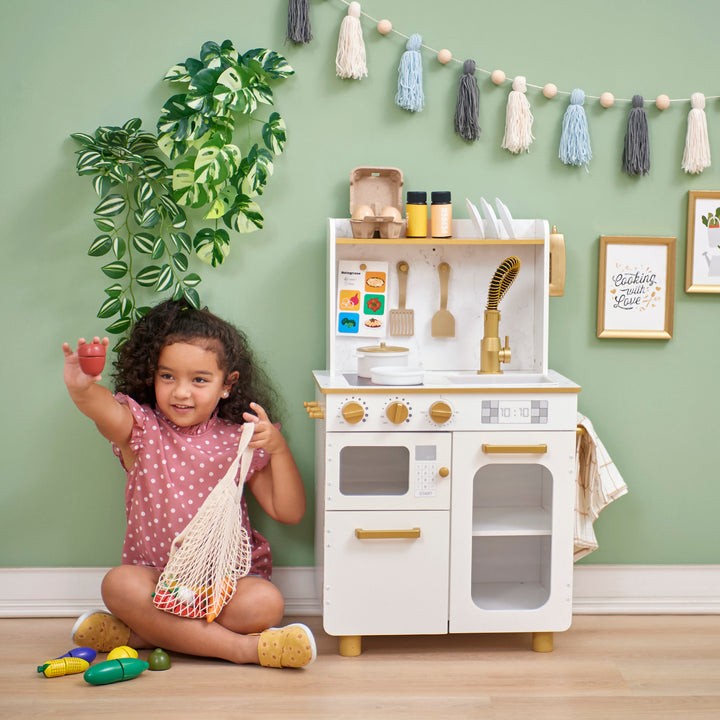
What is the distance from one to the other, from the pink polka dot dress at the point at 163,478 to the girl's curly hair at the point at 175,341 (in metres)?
0.08

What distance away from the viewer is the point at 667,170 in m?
2.45

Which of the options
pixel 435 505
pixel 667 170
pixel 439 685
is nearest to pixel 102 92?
pixel 435 505

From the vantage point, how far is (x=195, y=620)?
207 cm

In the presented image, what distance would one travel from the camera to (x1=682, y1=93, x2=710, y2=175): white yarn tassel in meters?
2.39

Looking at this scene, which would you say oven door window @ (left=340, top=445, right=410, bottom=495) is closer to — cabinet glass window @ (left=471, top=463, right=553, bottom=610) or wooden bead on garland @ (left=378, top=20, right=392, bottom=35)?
cabinet glass window @ (left=471, top=463, right=553, bottom=610)

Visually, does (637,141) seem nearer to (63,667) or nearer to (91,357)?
(91,357)

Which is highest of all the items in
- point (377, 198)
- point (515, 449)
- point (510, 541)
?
point (377, 198)

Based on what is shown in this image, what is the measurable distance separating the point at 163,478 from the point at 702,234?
171 cm

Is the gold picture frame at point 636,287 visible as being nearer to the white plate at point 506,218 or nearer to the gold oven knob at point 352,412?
the white plate at point 506,218

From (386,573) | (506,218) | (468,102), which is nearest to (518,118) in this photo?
(468,102)

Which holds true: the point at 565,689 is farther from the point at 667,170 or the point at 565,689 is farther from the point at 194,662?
the point at 667,170

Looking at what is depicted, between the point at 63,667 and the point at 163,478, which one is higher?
the point at 163,478

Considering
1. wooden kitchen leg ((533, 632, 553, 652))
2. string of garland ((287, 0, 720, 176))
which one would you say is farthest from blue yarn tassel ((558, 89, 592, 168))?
wooden kitchen leg ((533, 632, 553, 652))

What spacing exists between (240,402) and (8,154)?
0.97 meters
